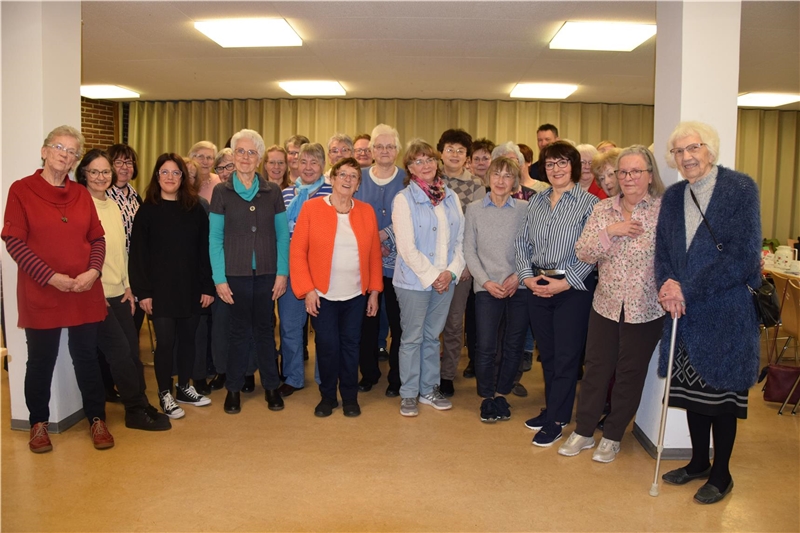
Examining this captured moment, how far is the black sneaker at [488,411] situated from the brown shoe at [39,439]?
2.37 metres

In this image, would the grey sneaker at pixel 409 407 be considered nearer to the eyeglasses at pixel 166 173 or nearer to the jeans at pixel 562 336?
the jeans at pixel 562 336

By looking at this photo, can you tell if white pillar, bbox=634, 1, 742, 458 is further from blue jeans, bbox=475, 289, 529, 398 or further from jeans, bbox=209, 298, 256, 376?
jeans, bbox=209, 298, 256, 376

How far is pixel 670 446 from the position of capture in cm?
326

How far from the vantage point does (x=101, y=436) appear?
3.30m

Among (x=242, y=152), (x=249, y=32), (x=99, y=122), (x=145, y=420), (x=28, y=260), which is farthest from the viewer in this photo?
(x=99, y=122)

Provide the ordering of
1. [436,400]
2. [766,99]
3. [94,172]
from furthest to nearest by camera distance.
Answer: [766,99] < [436,400] < [94,172]

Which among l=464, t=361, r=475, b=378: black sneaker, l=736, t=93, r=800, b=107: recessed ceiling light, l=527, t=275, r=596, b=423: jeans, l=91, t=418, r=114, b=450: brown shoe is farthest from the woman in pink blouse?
l=736, t=93, r=800, b=107: recessed ceiling light

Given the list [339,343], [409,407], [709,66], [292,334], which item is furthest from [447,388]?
[709,66]

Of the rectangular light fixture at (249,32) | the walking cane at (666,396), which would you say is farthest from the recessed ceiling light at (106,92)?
the walking cane at (666,396)

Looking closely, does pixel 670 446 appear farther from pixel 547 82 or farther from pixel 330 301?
pixel 547 82

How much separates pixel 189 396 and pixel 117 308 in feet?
2.53

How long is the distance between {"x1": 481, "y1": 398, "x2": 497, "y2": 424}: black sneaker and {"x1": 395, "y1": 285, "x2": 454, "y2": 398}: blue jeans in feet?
1.35

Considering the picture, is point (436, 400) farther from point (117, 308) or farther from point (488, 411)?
point (117, 308)

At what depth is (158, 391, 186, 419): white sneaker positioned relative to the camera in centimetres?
375
